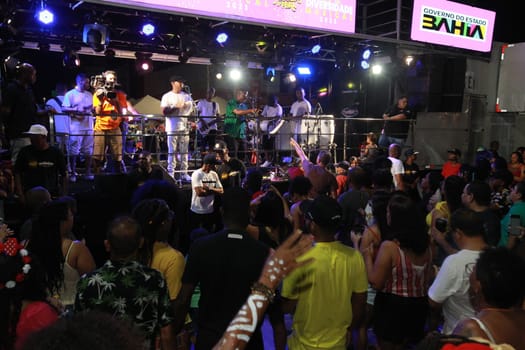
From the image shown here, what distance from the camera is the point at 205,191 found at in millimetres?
6578

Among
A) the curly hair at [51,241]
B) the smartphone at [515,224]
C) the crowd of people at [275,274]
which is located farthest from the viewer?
the smartphone at [515,224]

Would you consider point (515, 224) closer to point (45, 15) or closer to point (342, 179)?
point (342, 179)

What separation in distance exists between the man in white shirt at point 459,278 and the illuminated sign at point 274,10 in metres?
7.02

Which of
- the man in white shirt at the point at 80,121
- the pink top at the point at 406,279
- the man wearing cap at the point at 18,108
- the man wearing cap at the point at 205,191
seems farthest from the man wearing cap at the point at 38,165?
the pink top at the point at 406,279

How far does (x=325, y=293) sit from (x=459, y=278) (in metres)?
0.86

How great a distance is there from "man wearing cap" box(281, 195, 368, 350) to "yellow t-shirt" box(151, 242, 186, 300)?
77 centimetres

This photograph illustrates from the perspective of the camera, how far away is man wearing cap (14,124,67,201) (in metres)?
5.65

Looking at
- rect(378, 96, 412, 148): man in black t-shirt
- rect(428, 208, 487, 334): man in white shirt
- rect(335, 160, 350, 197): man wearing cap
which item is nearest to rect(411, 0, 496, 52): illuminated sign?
rect(378, 96, 412, 148): man in black t-shirt

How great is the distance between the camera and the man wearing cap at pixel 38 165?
223 inches

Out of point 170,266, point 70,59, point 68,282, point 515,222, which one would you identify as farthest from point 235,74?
point 170,266

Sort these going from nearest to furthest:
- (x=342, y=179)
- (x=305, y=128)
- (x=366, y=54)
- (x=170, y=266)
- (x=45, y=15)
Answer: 1. (x=170, y=266)
2. (x=342, y=179)
3. (x=45, y=15)
4. (x=305, y=128)
5. (x=366, y=54)

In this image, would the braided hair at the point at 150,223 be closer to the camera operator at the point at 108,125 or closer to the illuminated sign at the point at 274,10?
the camera operator at the point at 108,125

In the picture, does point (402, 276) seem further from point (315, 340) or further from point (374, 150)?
point (374, 150)

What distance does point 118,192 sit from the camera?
22.5ft
